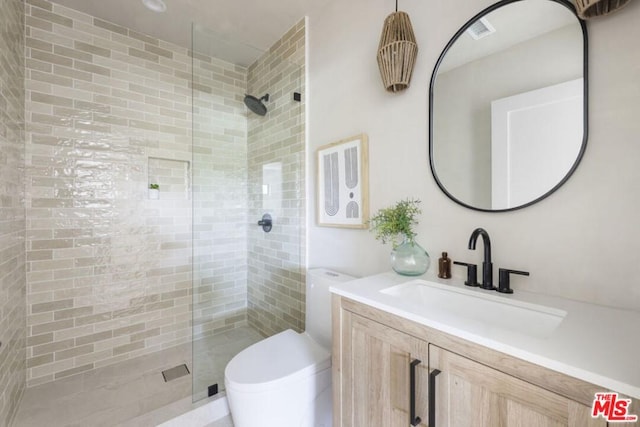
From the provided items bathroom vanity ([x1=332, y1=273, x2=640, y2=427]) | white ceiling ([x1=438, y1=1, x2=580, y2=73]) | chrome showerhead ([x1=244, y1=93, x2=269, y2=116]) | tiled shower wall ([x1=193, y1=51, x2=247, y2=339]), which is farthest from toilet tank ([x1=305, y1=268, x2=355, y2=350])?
chrome showerhead ([x1=244, y1=93, x2=269, y2=116])

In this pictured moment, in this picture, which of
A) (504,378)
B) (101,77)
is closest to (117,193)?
(101,77)

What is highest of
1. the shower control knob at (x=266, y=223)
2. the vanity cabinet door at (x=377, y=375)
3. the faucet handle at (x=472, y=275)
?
the shower control knob at (x=266, y=223)

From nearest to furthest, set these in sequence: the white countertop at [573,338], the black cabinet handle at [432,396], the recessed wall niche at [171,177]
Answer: the white countertop at [573,338]
the black cabinet handle at [432,396]
the recessed wall niche at [171,177]

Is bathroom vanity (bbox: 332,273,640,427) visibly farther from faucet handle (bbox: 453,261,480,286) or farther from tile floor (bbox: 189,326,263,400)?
tile floor (bbox: 189,326,263,400)

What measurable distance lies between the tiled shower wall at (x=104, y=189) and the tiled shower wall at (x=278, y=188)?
1.31 feet

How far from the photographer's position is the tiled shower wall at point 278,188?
6.96 ft

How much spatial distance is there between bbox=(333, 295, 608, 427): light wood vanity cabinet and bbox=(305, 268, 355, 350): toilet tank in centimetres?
45

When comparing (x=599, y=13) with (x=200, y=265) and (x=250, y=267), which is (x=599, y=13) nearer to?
(x=250, y=267)

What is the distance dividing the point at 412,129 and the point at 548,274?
0.84 m

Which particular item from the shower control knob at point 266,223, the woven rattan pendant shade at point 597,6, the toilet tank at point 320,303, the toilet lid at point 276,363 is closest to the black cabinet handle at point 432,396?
the toilet lid at point 276,363

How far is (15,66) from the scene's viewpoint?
66.1 inches

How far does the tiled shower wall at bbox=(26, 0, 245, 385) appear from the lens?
190 cm

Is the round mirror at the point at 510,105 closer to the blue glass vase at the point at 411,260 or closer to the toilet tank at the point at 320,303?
the blue glass vase at the point at 411,260

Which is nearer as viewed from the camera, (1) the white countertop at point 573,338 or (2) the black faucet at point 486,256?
(1) the white countertop at point 573,338
